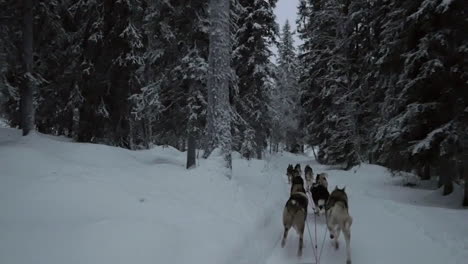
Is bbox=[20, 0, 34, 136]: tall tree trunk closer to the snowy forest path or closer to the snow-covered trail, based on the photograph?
the snowy forest path

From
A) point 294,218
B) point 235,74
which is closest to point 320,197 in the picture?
point 294,218

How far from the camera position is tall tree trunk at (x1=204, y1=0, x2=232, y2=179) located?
965 cm

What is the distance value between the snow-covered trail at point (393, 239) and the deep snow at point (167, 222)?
0.07 ft

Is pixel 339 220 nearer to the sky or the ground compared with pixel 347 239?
nearer to the sky

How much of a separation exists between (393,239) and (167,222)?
4.97 meters

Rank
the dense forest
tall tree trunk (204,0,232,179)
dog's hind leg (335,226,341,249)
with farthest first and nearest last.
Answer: the dense forest < tall tree trunk (204,0,232,179) < dog's hind leg (335,226,341,249)

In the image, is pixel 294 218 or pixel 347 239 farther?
pixel 294 218

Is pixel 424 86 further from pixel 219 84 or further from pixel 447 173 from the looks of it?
pixel 219 84

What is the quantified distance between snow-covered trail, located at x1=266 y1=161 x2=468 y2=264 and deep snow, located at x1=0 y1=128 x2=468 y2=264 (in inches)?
0.8

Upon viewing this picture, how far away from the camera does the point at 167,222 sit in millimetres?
5047

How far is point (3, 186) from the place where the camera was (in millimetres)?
5578

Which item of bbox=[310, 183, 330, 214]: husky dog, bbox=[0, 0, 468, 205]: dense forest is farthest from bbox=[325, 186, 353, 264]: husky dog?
bbox=[0, 0, 468, 205]: dense forest

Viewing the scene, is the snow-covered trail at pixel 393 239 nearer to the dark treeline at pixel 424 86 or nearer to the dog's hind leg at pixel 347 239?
the dog's hind leg at pixel 347 239

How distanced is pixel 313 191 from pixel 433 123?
16.3ft
